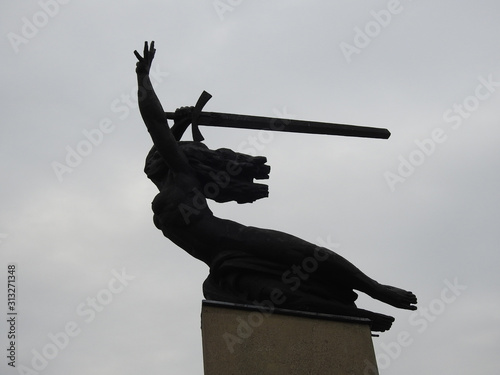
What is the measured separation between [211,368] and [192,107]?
2.82 meters

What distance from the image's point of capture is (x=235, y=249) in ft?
20.9

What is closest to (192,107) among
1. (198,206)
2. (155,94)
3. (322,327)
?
(155,94)

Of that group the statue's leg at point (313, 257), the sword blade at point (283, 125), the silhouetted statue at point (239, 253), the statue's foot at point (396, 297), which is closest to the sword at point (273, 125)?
the sword blade at point (283, 125)

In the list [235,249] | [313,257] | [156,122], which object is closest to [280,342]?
[313,257]

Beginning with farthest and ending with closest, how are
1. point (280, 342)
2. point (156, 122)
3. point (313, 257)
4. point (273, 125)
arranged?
1. point (273, 125)
2. point (156, 122)
3. point (313, 257)
4. point (280, 342)

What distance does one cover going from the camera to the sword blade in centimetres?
718

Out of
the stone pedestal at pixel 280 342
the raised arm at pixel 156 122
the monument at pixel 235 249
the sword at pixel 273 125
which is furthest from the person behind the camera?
the sword at pixel 273 125

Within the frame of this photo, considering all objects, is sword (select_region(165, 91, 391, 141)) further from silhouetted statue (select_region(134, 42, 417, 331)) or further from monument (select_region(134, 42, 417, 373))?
silhouetted statue (select_region(134, 42, 417, 331))

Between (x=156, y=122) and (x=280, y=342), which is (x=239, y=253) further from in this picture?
(x=156, y=122)

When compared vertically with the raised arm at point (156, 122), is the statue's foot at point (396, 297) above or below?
below

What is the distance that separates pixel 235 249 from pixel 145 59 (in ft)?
6.70

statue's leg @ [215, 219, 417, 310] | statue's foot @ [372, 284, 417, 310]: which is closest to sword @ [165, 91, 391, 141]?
statue's leg @ [215, 219, 417, 310]

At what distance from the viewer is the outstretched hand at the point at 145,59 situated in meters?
6.70

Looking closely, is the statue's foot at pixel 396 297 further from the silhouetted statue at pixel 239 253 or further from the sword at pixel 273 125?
the sword at pixel 273 125
